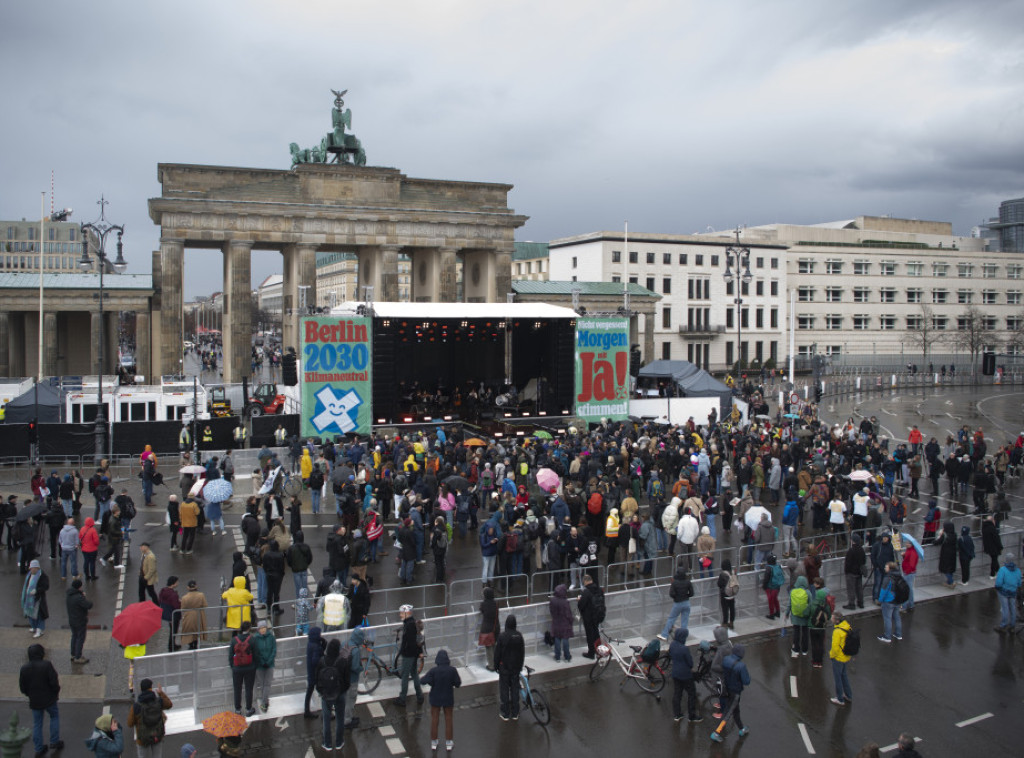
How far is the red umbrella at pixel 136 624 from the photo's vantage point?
11727mm

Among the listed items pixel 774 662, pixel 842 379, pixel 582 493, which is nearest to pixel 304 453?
pixel 582 493

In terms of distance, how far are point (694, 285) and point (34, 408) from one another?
6392cm

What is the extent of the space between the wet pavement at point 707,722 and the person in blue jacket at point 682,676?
0.65 ft

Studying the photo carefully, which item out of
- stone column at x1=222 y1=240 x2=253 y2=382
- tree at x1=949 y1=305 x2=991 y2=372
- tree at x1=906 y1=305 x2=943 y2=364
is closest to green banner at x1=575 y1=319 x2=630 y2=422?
stone column at x1=222 y1=240 x2=253 y2=382

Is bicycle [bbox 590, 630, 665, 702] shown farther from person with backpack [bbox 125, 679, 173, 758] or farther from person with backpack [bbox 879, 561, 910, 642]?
person with backpack [bbox 125, 679, 173, 758]

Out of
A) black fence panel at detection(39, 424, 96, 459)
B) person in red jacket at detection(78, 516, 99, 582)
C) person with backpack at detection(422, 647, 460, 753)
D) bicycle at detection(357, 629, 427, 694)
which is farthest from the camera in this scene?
black fence panel at detection(39, 424, 96, 459)

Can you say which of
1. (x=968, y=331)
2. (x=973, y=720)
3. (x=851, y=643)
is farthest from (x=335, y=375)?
(x=968, y=331)

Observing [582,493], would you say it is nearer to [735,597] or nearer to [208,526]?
[735,597]

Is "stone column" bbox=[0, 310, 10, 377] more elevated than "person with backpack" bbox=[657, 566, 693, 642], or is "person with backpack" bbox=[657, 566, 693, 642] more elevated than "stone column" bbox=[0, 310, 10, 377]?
"stone column" bbox=[0, 310, 10, 377]

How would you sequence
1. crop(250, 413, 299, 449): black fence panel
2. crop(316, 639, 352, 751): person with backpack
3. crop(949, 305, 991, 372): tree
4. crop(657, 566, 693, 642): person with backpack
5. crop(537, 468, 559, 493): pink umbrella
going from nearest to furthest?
crop(316, 639, 352, 751): person with backpack, crop(657, 566, 693, 642): person with backpack, crop(537, 468, 559, 493): pink umbrella, crop(250, 413, 299, 449): black fence panel, crop(949, 305, 991, 372): tree

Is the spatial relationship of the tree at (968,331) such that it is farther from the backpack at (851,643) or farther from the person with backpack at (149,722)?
the person with backpack at (149,722)

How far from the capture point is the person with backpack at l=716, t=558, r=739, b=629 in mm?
15266

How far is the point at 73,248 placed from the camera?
148m

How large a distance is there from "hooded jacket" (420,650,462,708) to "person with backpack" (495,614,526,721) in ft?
2.95
